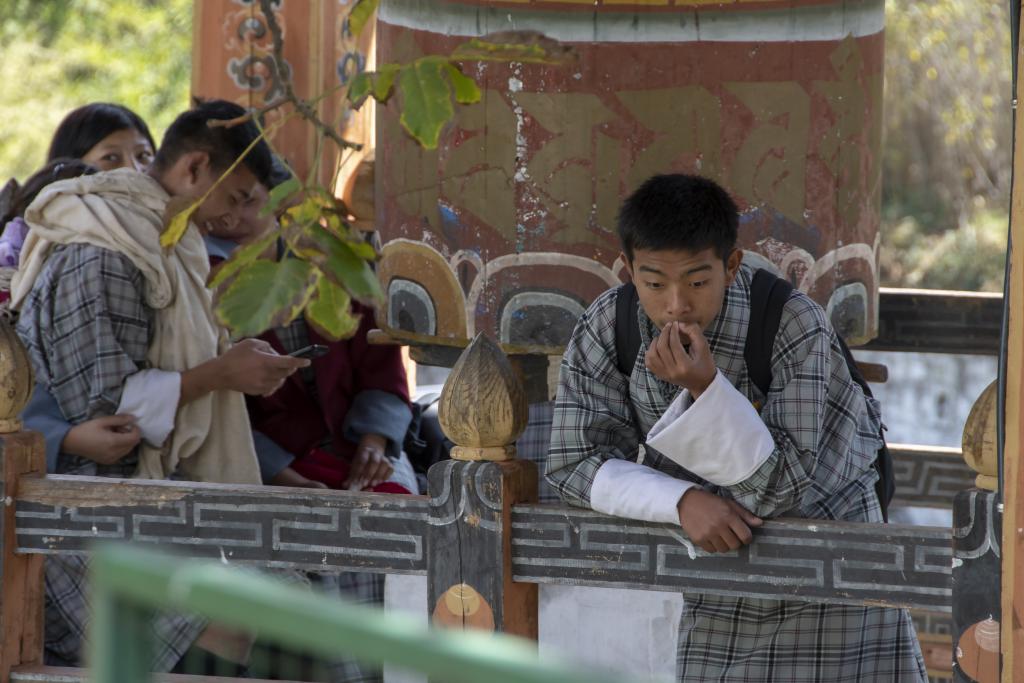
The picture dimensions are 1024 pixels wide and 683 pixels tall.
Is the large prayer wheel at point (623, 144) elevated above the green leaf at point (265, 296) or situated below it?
above

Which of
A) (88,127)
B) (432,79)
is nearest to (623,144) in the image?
Result: (432,79)

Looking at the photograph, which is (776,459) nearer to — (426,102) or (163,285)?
(426,102)

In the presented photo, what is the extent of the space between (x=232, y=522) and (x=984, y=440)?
139 centimetres

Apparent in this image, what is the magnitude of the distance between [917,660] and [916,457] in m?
1.85

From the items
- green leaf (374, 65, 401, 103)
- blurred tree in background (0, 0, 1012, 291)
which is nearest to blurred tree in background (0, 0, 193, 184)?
blurred tree in background (0, 0, 1012, 291)

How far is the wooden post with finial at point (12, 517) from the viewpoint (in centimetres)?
292

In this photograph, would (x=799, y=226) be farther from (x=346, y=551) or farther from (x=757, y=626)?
(x=346, y=551)

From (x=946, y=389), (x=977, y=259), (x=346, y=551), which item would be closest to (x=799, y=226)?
(x=346, y=551)

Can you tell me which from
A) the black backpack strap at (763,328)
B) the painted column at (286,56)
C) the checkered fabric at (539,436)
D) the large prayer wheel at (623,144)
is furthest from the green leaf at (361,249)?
the painted column at (286,56)

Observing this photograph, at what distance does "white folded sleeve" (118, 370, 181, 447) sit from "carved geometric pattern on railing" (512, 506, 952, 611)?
1127 millimetres

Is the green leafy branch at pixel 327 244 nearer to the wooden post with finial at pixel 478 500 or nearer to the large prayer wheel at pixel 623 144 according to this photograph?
the wooden post with finial at pixel 478 500

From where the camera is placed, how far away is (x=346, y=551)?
2799 millimetres

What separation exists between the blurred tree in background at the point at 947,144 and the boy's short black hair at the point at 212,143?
10.2 metres

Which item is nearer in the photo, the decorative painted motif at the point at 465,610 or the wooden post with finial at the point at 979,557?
the wooden post with finial at the point at 979,557
